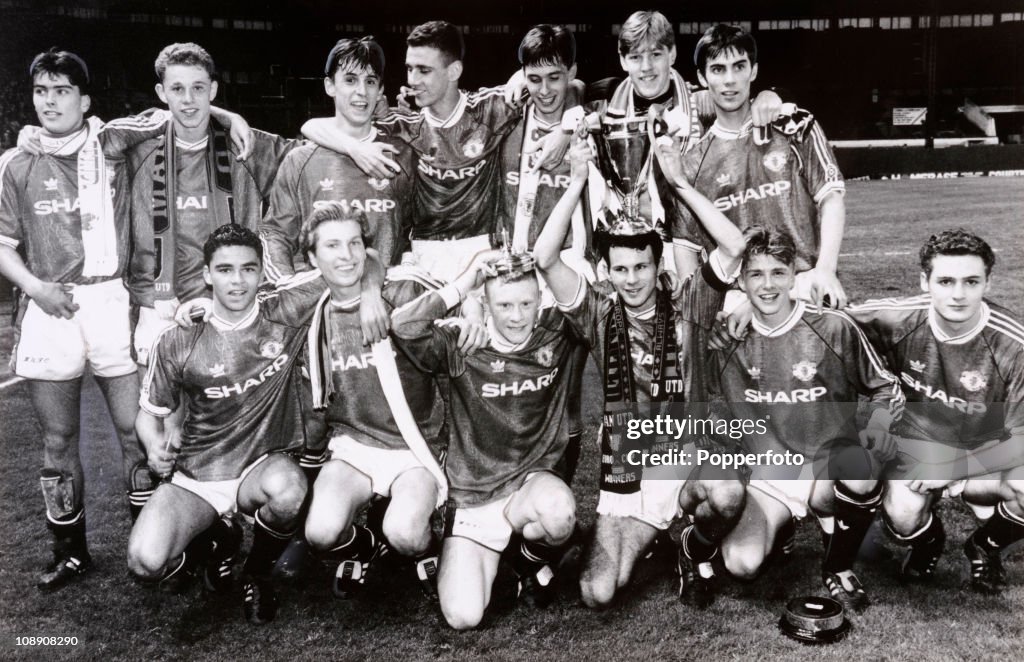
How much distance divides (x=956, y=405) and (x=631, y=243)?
1251mm

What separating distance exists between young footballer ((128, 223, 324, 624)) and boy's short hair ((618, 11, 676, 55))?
1327mm

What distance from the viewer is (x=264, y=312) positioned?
2.79m

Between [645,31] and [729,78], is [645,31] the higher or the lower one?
the higher one

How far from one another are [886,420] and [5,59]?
3310mm

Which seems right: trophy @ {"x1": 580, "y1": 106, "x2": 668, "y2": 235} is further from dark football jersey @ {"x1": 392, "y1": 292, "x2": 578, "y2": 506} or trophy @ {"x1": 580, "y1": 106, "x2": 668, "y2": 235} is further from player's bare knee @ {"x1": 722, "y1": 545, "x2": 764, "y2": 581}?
player's bare knee @ {"x1": 722, "y1": 545, "x2": 764, "y2": 581}

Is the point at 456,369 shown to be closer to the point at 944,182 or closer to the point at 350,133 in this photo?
the point at 350,133

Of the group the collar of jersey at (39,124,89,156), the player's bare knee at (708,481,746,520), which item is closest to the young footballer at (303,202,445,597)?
the collar of jersey at (39,124,89,156)

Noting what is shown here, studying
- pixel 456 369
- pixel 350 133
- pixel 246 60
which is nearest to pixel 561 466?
pixel 456 369

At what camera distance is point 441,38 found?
8.86 feet

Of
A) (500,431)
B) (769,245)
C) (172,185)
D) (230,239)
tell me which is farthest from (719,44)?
(172,185)

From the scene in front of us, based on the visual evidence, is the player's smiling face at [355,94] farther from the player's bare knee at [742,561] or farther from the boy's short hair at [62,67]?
the player's bare knee at [742,561]

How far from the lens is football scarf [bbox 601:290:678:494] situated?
109 inches

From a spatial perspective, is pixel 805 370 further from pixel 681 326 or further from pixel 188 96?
pixel 188 96

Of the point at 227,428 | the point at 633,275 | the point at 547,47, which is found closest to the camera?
the point at 547,47
